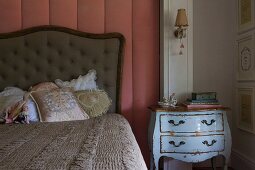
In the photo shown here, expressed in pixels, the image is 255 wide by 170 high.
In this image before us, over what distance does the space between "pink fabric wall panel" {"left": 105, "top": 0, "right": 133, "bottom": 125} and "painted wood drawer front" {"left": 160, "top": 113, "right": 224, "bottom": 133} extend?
1.86 ft

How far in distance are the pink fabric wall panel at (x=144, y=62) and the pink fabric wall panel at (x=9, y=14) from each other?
1199mm

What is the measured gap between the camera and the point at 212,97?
263cm

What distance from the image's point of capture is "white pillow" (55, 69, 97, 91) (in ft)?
8.83

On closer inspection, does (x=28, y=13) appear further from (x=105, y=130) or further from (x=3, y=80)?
(x=105, y=130)

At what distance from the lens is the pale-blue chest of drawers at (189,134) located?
2439 mm

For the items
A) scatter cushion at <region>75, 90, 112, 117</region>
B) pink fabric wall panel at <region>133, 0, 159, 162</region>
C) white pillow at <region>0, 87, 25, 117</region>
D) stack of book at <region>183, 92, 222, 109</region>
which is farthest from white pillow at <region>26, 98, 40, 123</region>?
stack of book at <region>183, 92, 222, 109</region>

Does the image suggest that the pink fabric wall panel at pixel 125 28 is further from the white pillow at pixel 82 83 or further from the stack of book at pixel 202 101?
the stack of book at pixel 202 101

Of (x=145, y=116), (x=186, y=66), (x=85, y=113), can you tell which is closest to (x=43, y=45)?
(x=85, y=113)

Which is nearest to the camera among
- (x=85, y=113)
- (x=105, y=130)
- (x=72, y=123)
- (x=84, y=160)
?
(x=84, y=160)

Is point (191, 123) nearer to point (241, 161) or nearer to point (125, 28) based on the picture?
point (241, 161)

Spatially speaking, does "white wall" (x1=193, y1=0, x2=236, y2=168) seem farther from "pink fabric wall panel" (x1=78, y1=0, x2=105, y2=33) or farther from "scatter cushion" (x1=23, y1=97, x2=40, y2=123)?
"scatter cushion" (x1=23, y1=97, x2=40, y2=123)

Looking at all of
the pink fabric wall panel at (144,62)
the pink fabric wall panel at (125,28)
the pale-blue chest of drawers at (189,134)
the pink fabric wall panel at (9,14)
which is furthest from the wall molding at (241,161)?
the pink fabric wall panel at (9,14)

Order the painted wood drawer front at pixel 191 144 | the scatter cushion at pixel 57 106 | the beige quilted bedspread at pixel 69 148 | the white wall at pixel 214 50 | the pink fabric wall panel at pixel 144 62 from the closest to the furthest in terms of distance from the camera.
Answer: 1. the beige quilted bedspread at pixel 69 148
2. the scatter cushion at pixel 57 106
3. the painted wood drawer front at pixel 191 144
4. the pink fabric wall panel at pixel 144 62
5. the white wall at pixel 214 50

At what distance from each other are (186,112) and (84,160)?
1.49m
